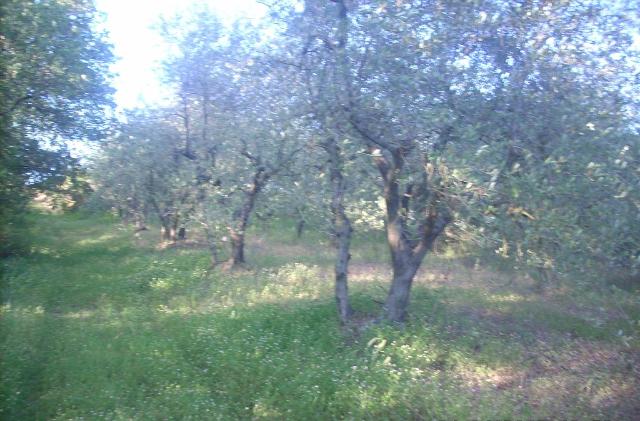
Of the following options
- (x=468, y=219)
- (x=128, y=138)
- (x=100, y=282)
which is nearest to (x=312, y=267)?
(x=100, y=282)

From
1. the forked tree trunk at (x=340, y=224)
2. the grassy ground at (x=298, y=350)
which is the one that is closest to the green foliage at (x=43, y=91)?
the grassy ground at (x=298, y=350)

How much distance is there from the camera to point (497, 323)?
9.27 m

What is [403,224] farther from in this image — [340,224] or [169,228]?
[169,228]

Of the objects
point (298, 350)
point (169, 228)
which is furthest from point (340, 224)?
point (169, 228)

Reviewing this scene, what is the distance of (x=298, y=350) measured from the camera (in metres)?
7.61

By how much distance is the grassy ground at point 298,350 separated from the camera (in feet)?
19.9

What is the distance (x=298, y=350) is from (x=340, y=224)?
217 centimetres

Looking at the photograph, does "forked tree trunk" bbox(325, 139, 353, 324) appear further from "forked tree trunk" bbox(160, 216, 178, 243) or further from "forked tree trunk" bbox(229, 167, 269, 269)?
"forked tree trunk" bbox(160, 216, 178, 243)

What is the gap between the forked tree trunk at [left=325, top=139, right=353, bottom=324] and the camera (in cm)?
842

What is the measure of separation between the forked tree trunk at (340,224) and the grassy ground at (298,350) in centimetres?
36

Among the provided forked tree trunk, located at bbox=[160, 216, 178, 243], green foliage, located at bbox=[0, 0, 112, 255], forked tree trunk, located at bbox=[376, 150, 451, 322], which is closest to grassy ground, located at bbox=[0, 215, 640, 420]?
forked tree trunk, located at bbox=[376, 150, 451, 322]

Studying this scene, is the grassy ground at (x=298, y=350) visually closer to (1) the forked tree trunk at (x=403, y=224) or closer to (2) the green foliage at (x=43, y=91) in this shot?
(1) the forked tree trunk at (x=403, y=224)

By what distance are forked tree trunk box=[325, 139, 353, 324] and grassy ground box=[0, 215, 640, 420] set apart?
0.36m

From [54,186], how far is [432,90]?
1069 centimetres
